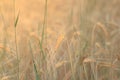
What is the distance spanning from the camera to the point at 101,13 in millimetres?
4562

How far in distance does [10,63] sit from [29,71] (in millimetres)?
116

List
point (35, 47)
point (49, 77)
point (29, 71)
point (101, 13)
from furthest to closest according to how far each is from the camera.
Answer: point (101, 13)
point (35, 47)
point (29, 71)
point (49, 77)

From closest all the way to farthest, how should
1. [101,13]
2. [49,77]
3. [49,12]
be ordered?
[49,77] → [101,13] → [49,12]

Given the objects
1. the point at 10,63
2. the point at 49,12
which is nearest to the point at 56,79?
the point at 10,63

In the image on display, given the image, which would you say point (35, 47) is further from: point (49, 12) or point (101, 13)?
point (49, 12)

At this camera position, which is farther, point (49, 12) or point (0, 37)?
point (49, 12)

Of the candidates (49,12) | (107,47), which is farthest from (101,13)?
(107,47)

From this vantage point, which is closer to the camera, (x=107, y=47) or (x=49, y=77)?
(x=49, y=77)

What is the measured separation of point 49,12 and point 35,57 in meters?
2.82

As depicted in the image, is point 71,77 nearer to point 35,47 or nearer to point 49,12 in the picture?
point 35,47

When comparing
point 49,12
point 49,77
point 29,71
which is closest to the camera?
point 49,77

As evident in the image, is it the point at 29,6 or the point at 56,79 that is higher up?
the point at 56,79

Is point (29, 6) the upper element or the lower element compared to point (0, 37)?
lower

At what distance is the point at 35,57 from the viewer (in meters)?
2.32
